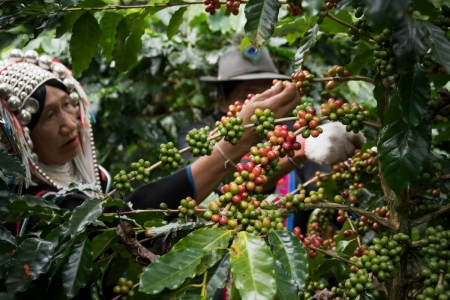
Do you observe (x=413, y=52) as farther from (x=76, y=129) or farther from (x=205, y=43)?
(x=205, y=43)

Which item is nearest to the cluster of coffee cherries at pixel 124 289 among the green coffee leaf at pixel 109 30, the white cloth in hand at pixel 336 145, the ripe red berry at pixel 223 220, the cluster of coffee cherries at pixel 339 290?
the ripe red berry at pixel 223 220

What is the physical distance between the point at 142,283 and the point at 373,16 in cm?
53

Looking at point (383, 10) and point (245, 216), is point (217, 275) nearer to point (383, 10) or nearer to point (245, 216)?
point (245, 216)

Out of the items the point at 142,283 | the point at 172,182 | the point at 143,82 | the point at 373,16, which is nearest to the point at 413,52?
the point at 373,16

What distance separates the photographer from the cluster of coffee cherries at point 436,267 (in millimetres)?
928

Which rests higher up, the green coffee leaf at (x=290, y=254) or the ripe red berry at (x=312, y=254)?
the green coffee leaf at (x=290, y=254)

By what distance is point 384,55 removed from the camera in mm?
961

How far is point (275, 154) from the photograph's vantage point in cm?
107

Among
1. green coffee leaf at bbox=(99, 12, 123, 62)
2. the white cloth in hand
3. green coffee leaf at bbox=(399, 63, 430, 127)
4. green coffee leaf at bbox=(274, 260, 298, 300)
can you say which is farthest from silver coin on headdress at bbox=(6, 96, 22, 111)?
green coffee leaf at bbox=(399, 63, 430, 127)

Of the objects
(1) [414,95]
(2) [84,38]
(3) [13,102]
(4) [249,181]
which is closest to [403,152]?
(1) [414,95]

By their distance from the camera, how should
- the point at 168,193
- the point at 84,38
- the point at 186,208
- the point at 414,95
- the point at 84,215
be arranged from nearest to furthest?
the point at 414,95 < the point at 84,215 < the point at 186,208 < the point at 84,38 < the point at 168,193

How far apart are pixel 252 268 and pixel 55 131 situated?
1158 millimetres

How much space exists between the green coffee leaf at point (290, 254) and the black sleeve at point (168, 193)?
2.08 ft

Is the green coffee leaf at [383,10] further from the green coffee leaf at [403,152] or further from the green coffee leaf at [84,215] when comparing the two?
the green coffee leaf at [84,215]
